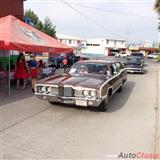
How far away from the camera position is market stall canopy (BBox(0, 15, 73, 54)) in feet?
33.2

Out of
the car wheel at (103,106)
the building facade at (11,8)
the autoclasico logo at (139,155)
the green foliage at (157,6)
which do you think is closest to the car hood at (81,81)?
the car wheel at (103,106)

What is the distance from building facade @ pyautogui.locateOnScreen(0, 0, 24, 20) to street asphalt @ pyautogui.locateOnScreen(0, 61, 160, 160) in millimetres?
8482

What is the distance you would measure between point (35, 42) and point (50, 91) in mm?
4661

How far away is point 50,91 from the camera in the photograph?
7.99 meters

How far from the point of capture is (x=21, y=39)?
1105 cm

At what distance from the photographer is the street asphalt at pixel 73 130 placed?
509 centimetres

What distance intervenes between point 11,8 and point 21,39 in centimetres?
693

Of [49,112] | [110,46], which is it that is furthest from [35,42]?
[110,46]

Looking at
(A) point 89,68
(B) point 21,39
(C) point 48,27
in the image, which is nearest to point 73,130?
(A) point 89,68

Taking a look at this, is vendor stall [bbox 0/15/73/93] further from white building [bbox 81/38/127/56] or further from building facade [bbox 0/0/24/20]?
white building [bbox 81/38/127/56]

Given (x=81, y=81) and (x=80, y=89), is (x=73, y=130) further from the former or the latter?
(x=81, y=81)

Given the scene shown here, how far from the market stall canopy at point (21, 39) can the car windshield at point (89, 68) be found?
2.38 m

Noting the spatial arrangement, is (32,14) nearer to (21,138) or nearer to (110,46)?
(110,46)

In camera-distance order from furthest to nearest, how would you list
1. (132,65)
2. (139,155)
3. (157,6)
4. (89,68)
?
(132,65), (157,6), (89,68), (139,155)
